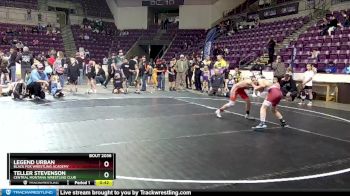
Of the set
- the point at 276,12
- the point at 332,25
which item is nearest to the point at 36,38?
the point at 276,12

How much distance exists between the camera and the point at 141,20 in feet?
110

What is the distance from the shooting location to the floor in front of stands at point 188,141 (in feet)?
15.9

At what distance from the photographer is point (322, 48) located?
17.4 metres

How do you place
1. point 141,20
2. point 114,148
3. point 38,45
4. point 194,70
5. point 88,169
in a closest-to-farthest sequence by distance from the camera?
1. point 88,169
2. point 114,148
3. point 194,70
4. point 38,45
5. point 141,20

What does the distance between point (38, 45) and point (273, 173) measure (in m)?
24.5

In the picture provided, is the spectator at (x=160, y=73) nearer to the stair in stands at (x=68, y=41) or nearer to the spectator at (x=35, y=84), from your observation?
the spectator at (x=35, y=84)

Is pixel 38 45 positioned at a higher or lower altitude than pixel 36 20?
lower

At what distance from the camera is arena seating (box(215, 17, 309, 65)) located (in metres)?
22.1

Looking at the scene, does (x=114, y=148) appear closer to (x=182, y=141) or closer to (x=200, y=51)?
(x=182, y=141)

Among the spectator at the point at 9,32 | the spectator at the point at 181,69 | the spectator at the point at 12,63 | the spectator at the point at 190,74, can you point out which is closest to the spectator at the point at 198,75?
the spectator at the point at 181,69

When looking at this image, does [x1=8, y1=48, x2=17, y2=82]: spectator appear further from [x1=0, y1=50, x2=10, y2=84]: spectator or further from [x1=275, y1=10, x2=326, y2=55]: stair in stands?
[x1=275, y1=10, x2=326, y2=55]: stair in stands

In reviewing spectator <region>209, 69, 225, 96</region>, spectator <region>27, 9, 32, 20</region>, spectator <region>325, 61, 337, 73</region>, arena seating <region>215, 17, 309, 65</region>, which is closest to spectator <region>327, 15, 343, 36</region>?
spectator <region>325, 61, 337, 73</region>

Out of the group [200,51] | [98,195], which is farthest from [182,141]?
[200,51]

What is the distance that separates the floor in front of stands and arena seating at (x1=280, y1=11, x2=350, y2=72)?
573 cm
